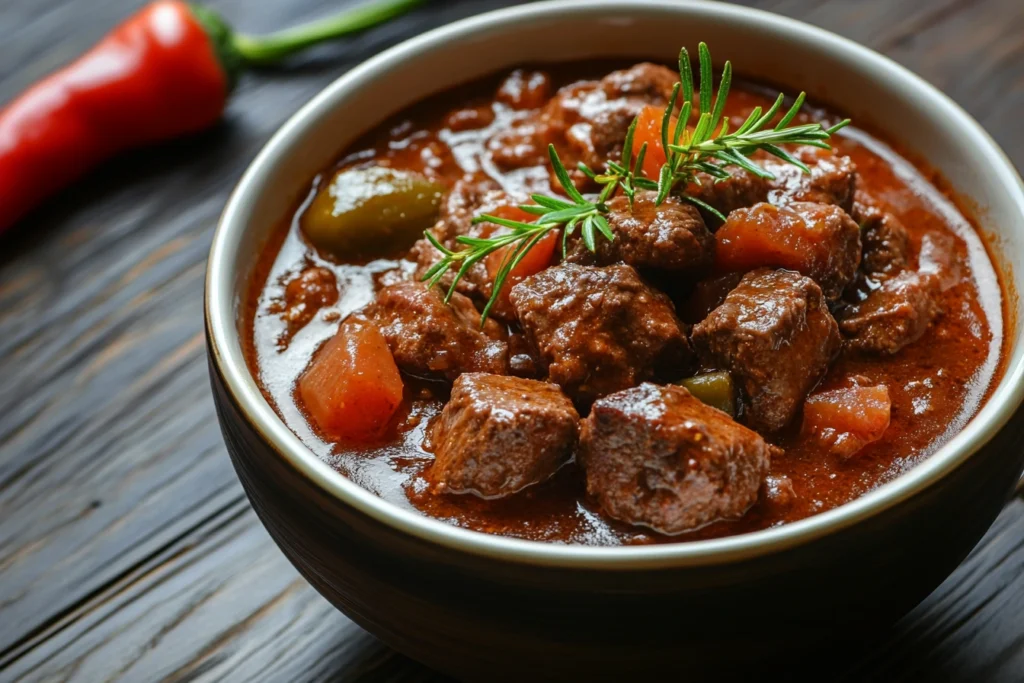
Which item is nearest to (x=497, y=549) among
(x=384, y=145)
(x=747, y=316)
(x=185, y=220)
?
(x=747, y=316)

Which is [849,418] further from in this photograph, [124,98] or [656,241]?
[124,98]

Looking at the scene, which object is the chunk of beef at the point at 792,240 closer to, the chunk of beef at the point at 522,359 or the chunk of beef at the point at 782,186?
the chunk of beef at the point at 782,186

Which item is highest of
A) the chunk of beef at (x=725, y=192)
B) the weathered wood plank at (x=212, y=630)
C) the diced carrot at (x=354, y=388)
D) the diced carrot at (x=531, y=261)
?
the chunk of beef at (x=725, y=192)

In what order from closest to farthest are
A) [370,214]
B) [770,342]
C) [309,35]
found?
[770,342]
[370,214]
[309,35]

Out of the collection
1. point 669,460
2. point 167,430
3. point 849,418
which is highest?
point 669,460

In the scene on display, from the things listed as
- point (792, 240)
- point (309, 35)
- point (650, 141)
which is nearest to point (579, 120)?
point (650, 141)

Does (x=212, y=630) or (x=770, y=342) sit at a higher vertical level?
(x=770, y=342)

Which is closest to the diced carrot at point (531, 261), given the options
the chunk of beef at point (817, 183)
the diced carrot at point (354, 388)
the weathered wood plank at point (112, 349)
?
the diced carrot at point (354, 388)
